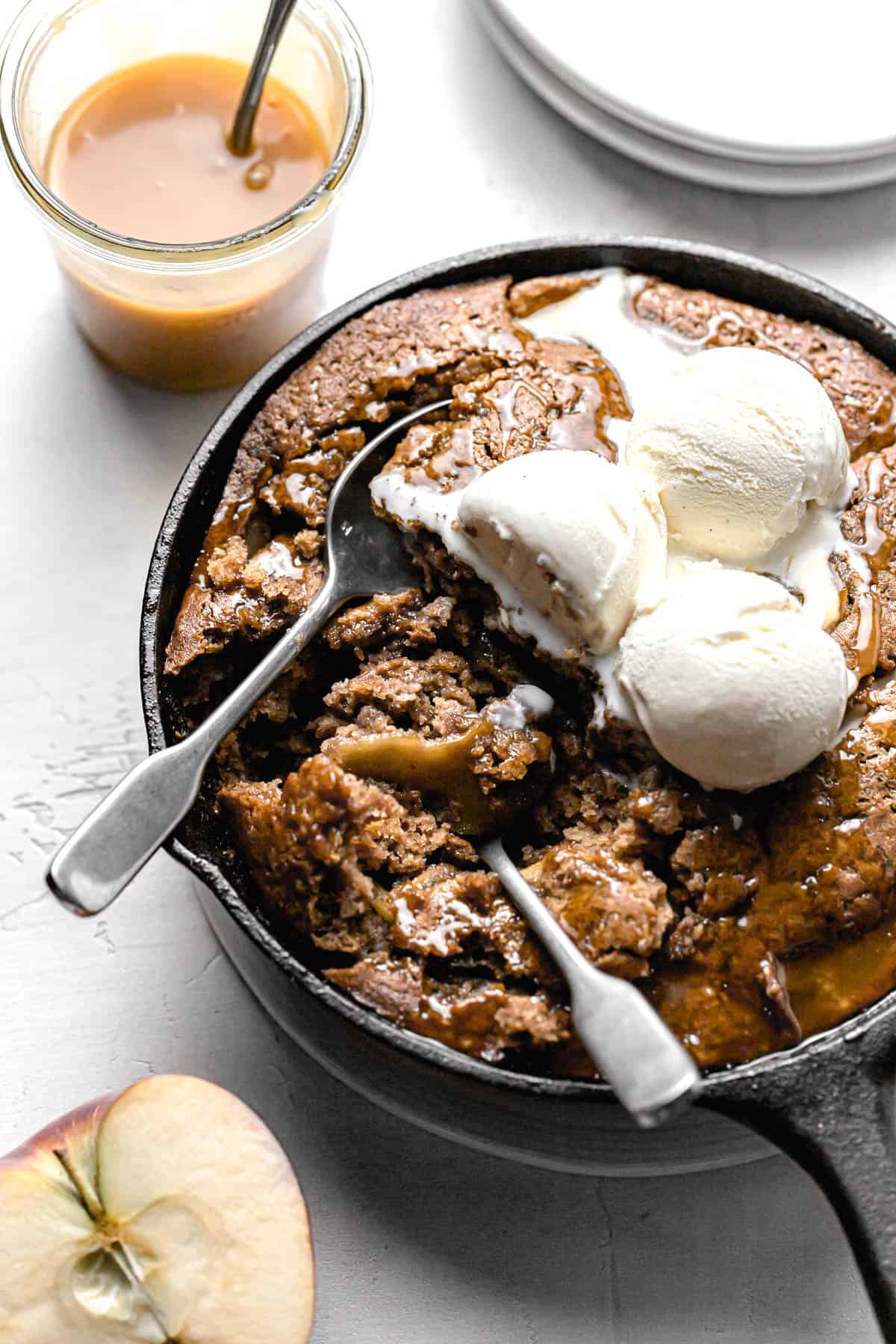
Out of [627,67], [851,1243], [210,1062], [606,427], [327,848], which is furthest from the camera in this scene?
[627,67]

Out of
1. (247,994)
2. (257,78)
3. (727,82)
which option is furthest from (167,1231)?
(727,82)

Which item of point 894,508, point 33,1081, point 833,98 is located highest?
point 833,98

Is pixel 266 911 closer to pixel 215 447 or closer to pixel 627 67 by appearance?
pixel 215 447

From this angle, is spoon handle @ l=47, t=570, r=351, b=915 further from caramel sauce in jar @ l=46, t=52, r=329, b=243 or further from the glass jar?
caramel sauce in jar @ l=46, t=52, r=329, b=243

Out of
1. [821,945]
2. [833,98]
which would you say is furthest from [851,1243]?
[833,98]

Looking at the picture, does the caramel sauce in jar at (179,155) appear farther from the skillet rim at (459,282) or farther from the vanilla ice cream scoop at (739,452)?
the vanilla ice cream scoop at (739,452)

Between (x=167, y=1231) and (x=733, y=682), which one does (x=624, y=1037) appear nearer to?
(x=733, y=682)
